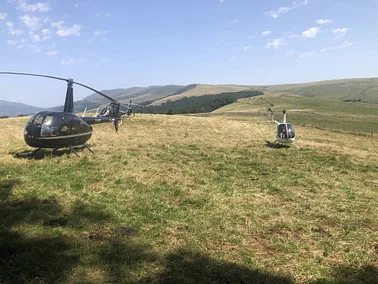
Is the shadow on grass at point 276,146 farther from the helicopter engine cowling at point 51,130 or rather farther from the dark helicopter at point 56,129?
the helicopter engine cowling at point 51,130

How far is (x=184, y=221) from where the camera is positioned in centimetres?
809

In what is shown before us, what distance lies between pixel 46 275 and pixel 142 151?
45.2 ft

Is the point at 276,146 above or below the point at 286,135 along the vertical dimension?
below

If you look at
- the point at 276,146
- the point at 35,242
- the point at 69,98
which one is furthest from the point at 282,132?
the point at 35,242

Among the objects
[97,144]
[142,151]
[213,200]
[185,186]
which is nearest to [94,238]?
[213,200]

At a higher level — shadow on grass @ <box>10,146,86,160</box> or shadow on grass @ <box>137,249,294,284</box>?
shadow on grass @ <box>10,146,86,160</box>

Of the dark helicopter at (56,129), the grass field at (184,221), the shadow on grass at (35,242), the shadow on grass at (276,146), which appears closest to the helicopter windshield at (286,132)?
the shadow on grass at (276,146)

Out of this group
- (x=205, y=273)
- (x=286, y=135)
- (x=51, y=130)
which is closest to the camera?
(x=205, y=273)

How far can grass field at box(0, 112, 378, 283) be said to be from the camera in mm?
5634

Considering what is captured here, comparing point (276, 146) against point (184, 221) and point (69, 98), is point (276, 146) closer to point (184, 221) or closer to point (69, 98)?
point (69, 98)

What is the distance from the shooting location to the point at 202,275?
5457mm

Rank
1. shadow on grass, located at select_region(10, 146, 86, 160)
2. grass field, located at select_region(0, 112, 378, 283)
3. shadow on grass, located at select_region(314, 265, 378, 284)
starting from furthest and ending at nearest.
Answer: shadow on grass, located at select_region(10, 146, 86, 160)
grass field, located at select_region(0, 112, 378, 283)
shadow on grass, located at select_region(314, 265, 378, 284)

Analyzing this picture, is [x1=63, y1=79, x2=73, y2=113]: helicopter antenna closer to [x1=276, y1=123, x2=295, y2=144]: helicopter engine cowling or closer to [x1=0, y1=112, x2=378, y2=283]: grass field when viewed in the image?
[x1=0, y1=112, x2=378, y2=283]: grass field

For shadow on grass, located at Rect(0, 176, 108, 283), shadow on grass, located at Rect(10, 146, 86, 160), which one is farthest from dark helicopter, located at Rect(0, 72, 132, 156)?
shadow on grass, located at Rect(0, 176, 108, 283)
